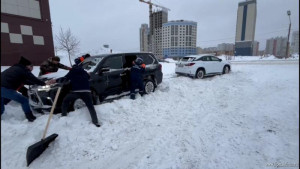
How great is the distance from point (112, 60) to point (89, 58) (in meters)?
1.02

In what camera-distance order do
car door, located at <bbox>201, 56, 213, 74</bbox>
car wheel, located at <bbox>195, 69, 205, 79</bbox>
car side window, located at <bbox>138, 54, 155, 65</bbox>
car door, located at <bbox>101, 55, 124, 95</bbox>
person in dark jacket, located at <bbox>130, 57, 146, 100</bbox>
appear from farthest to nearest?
car door, located at <bbox>201, 56, 213, 74</bbox> → car wheel, located at <bbox>195, 69, 205, 79</bbox> → car side window, located at <bbox>138, 54, 155, 65</bbox> → person in dark jacket, located at <bbox>130, 57, 146, 100</bbox> → car door, located at <bbox>101, 55, 124, 95</bbox>

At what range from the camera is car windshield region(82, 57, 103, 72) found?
206 inches

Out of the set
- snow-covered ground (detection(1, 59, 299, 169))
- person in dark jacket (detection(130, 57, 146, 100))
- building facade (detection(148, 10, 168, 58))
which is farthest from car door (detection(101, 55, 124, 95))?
building facade (detection(148, 10, 168, 58))

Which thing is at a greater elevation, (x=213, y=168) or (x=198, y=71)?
(x=198, y=71)

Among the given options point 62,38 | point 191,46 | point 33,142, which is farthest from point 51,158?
point 191,46

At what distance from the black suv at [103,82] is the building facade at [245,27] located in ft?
49.6

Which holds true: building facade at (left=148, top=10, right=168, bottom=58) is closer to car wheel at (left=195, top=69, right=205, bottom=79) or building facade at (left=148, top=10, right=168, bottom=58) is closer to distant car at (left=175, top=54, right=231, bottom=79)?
distant car at (left=175, top=54, right=231, bottom=79)

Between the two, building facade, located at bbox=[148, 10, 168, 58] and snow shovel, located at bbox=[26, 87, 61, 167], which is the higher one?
building facade, located at bbox=[148, 10, 168, 58]

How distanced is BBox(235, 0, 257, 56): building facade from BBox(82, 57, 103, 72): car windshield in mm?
16411

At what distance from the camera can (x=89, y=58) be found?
5.98 m

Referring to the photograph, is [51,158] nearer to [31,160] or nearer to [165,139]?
[31,160]

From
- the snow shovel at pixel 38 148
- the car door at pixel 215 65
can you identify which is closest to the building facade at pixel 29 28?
the snow shovel at pixel 38 148

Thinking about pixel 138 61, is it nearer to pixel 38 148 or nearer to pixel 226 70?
pixel 38 148

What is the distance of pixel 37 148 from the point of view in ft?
9.92
